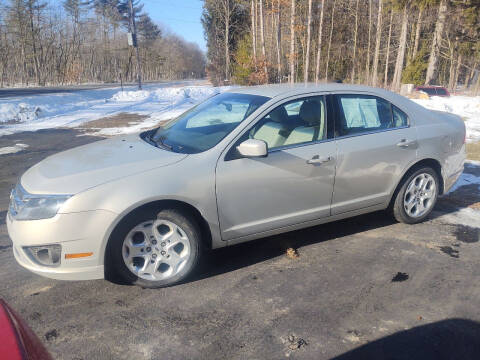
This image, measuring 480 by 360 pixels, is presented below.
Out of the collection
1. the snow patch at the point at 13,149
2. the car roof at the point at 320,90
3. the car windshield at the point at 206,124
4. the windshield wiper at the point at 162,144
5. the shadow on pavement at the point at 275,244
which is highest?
the car roof at the point at 320,90

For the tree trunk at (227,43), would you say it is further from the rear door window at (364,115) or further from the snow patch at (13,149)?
the rear door window at (364,115)

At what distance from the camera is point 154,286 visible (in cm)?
320

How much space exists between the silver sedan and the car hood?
1 centimetres

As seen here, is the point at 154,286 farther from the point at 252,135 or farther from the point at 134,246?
the point at 252,135

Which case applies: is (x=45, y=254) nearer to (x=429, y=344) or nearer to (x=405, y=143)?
(x=429, y=344)

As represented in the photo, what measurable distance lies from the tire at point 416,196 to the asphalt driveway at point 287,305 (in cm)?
35

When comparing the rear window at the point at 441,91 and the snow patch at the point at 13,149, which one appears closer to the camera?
the snow patch at the point at 13,149

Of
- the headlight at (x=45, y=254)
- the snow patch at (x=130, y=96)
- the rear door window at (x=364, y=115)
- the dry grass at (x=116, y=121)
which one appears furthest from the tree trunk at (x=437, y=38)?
the headlight at (x=45, y=254)

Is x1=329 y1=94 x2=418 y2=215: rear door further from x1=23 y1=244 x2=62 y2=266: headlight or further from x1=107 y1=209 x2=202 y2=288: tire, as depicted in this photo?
x1=23 y1=244 x2=62 y2=266: headlight

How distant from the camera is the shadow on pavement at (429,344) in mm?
A: 2455

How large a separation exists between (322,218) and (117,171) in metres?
2.04

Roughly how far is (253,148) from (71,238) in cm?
158

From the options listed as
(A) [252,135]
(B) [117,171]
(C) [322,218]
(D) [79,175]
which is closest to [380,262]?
(C) [322,218]

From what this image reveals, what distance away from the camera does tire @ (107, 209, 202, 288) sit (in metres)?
3.04
